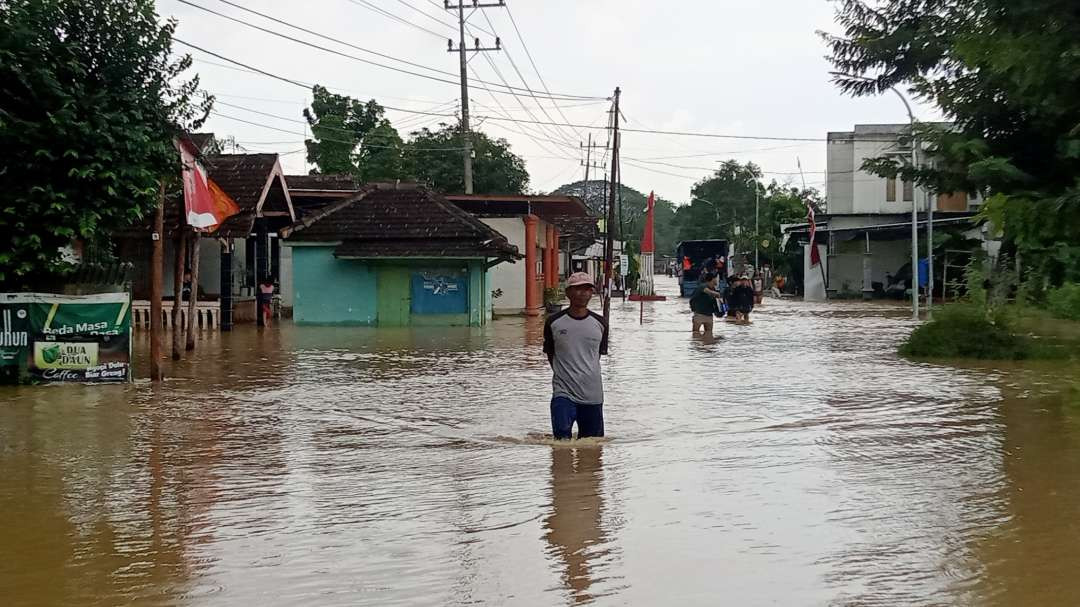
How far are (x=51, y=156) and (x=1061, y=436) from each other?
13022mm

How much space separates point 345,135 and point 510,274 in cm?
2418

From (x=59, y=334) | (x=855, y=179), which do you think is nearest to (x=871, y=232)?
(x=855, y=179)

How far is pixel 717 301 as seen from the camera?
27.1 metres

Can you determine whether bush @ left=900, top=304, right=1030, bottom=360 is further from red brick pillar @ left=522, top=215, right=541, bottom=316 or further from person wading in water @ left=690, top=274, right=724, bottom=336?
red brick pillar @ left=522, top=215, right=541, bottom=316

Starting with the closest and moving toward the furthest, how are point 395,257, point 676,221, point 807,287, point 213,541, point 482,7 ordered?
point 213,541
point 395,257
point 482,7
point 807,287
point 676,221

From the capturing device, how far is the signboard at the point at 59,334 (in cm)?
1516

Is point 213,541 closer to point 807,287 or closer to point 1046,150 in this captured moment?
point 1046,150

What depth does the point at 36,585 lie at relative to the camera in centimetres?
592

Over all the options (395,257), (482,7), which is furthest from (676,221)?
(395,257)

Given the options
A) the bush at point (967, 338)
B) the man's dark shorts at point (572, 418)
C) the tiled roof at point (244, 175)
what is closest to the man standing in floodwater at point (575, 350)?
the man's dark shorts at point (572, 418)

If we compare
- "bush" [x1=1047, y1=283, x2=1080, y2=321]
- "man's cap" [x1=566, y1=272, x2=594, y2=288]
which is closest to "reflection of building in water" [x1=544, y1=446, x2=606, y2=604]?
"man's cap" [x1=566, y1=272, x2=594, y2=288]

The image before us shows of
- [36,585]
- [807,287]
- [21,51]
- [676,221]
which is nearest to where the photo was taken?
[36,585]

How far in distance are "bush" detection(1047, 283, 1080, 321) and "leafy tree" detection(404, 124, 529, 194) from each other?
4322cm

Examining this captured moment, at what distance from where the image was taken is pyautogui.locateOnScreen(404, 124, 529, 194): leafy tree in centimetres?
5784
